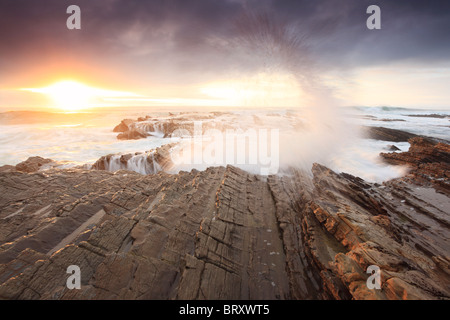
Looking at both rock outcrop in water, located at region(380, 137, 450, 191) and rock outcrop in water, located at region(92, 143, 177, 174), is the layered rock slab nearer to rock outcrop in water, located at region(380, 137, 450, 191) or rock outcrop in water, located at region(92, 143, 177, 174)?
rock outcrop in water, located at region(380, 137, 450, 191)

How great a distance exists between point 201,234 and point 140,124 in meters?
36.5

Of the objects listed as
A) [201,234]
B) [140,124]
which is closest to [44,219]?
[201,234]

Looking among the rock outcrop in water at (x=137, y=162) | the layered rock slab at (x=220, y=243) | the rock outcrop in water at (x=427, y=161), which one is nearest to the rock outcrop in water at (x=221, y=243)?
the layered rock slab at (x=220, y=243)

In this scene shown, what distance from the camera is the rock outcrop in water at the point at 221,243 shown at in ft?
12.0

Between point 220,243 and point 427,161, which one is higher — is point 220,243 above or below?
below

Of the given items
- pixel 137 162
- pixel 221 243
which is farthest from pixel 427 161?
pixel 137 162

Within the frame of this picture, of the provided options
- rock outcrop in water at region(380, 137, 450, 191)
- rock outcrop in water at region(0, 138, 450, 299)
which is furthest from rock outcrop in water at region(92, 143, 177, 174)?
rock outcrop in water at region(380, 137, 450, 191)

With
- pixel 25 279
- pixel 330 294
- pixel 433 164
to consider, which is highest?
pixel 433 164

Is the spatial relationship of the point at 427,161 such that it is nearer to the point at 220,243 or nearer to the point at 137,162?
the point at 220,243

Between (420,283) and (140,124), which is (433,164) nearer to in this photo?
(420,283)

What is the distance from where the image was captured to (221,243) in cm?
501

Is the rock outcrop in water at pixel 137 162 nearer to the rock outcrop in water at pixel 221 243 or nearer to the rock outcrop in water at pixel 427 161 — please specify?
the rock outcrop in water at pixel 221 243
